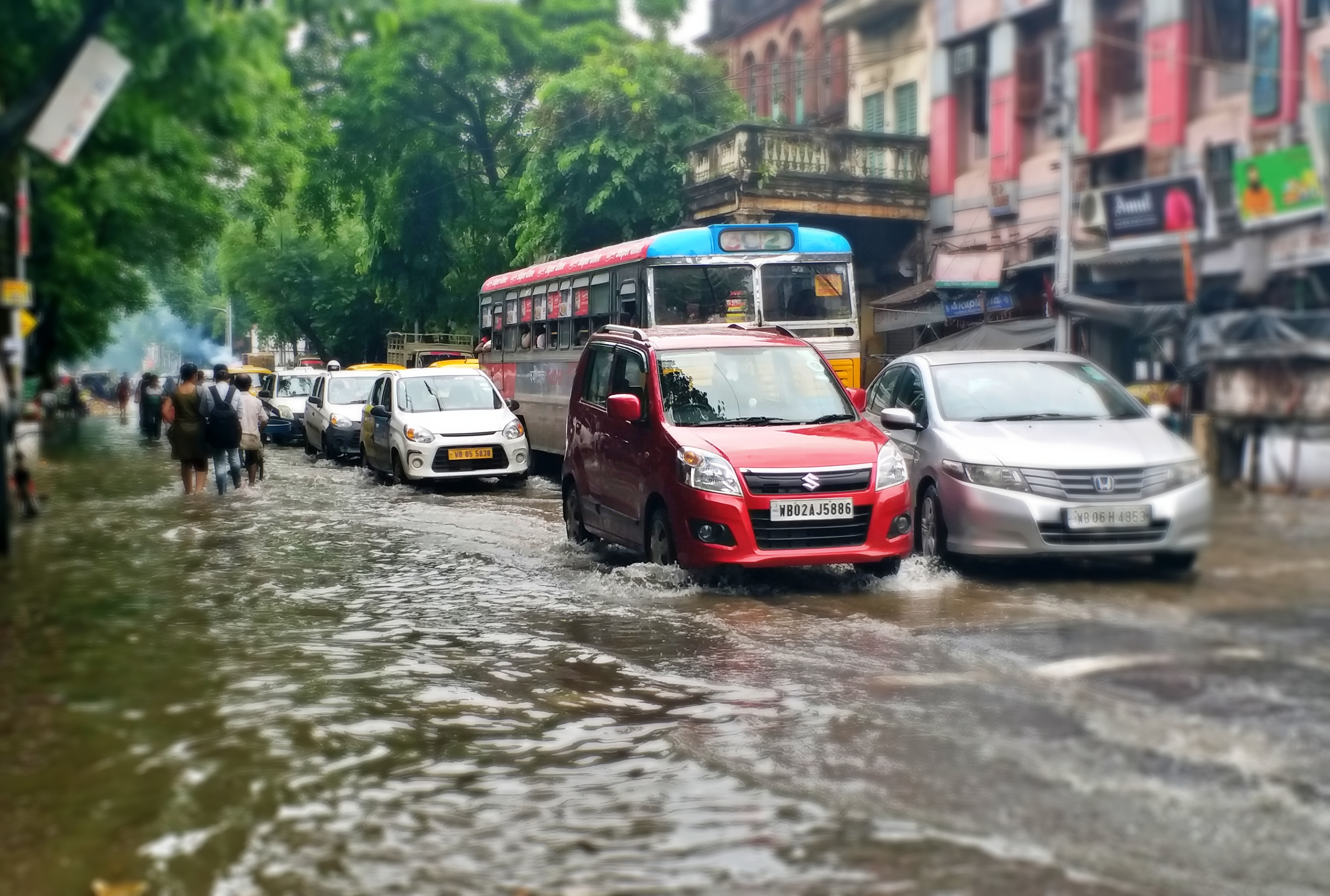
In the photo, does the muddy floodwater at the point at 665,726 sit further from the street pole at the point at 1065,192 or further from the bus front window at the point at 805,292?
the bus front window at the point at 805,292

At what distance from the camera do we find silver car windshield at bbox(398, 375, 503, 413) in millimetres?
19734

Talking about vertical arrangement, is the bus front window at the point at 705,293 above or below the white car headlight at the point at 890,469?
above

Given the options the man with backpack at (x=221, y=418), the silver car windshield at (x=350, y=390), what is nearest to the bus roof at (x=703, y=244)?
the man with backpack at (x=221, y=418)

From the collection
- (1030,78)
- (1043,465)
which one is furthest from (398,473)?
(1043,465)

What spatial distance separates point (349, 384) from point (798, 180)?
8675 mm

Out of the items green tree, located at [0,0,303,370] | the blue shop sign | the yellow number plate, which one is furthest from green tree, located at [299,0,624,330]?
the blue shop sign

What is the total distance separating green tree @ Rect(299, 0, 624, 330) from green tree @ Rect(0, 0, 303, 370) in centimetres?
48

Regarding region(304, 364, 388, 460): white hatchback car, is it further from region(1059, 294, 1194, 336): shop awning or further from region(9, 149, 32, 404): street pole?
region(9, 149, 32, 404): street pole

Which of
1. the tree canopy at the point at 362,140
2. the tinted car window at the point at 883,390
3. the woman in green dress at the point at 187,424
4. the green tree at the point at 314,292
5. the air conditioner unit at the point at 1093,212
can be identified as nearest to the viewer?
the tree canopy at the point at 362,140

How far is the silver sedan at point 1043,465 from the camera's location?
9.38m

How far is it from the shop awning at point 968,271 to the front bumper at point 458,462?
666 centimetres

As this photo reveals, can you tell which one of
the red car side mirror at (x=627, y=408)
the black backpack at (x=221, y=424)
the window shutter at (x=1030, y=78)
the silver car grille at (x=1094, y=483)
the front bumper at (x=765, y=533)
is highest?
the window shutter at (x=1030, y=78)

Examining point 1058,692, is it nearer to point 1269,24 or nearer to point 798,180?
point 1269,24

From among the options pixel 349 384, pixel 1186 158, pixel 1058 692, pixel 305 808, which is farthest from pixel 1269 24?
pixel 349 384
